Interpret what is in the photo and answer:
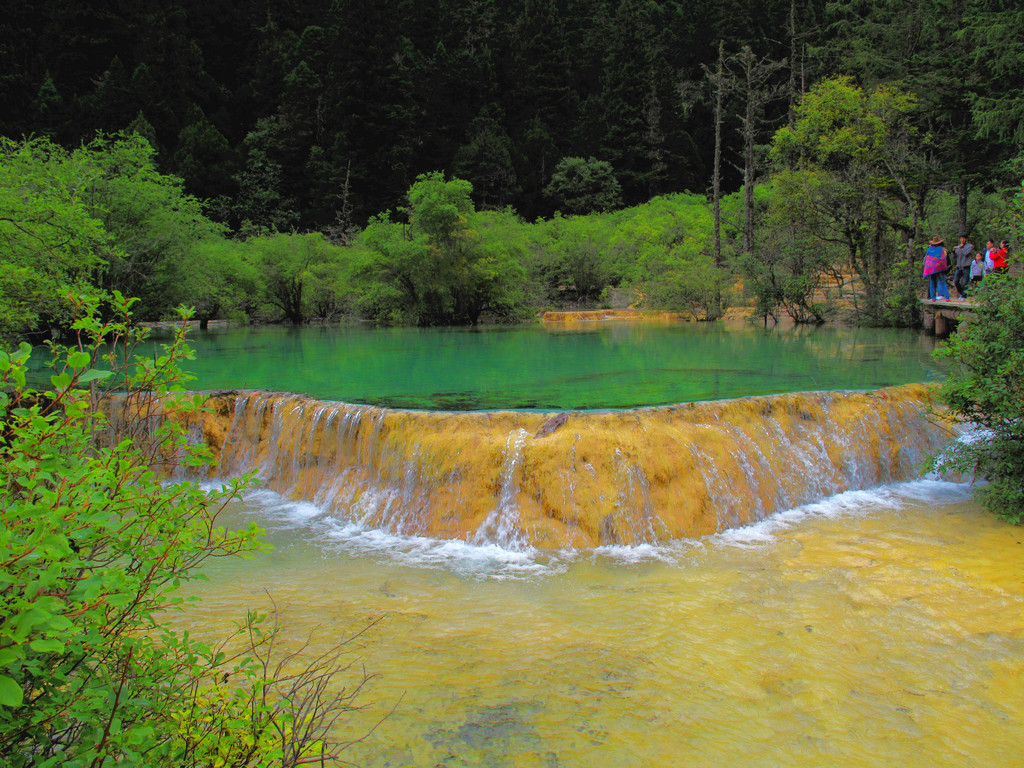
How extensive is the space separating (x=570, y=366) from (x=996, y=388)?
789 centimetres

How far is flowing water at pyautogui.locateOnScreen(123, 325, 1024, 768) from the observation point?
3.90m

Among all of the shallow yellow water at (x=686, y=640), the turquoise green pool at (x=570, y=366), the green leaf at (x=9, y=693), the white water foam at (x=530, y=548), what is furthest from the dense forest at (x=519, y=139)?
the green leaf at (x=9, y=693)

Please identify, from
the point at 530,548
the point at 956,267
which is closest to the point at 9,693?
the point at 530,548

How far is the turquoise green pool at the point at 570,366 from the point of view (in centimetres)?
1041


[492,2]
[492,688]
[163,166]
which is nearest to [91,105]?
[163,166]

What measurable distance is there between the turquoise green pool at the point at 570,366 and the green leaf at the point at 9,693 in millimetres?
7804

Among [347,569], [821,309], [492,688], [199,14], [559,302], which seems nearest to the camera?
[492,688]

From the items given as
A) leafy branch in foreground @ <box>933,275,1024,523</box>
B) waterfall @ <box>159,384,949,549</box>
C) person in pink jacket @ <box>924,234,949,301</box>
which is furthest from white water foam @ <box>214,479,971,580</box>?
person in pink jacket @ <box>924,234,949,301</box>

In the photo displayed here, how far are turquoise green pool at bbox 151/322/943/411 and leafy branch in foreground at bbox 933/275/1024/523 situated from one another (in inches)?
114

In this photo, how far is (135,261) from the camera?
20.2m

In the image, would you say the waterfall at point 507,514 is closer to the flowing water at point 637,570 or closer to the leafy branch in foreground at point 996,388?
the flowing water at point 637,570

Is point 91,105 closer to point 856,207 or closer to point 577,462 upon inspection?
point 856,207

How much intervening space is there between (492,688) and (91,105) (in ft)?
187

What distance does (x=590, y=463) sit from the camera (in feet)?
25.3
